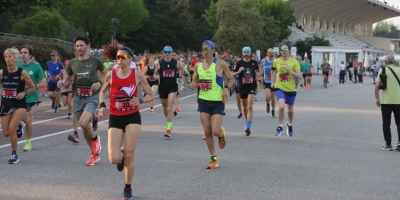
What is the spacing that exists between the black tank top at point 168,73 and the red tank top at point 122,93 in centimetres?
688

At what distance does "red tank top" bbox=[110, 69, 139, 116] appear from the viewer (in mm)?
7887

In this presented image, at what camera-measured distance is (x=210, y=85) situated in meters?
10.2

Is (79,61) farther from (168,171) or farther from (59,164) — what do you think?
(168,171)

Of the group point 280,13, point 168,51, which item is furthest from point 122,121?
point 280,13

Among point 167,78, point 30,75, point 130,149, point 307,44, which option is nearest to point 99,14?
point 307,44

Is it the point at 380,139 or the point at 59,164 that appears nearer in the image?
the point at 59,164

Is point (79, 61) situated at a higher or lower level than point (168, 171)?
higher

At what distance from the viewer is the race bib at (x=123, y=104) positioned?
7879mm

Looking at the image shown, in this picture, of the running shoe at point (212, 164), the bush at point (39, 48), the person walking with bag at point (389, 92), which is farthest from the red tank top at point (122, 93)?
the bush at point (39, 48)

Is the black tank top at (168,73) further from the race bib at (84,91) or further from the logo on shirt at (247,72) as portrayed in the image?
the race bib at (84,91)

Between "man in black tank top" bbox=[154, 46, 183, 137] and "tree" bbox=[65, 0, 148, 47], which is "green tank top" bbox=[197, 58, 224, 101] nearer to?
"man in black tank top" bbox=[154, 46, 183, 137]

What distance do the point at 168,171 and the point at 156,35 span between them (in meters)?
60.5

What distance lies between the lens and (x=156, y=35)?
6938cm

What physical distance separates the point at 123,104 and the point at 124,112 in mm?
105
